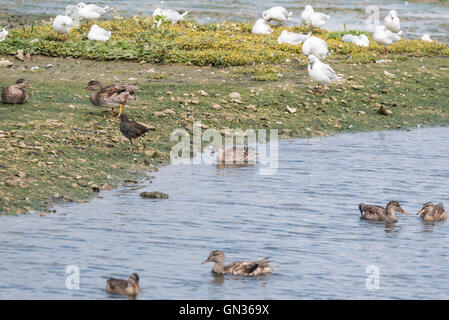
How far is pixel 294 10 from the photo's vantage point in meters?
36.4

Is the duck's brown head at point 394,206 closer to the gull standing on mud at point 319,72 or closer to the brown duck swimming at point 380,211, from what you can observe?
the brown duck swimming at point 380,211

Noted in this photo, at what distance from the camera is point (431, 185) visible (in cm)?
1441

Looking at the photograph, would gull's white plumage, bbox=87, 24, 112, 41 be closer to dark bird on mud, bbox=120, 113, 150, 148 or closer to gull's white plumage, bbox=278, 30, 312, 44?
gull's white plumage, bbox=278, 30, 312, 44

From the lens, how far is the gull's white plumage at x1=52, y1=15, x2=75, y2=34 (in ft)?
71.6

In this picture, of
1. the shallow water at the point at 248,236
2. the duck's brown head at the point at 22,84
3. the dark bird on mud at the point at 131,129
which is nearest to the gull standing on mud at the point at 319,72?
the shallow water at the point at 248,236

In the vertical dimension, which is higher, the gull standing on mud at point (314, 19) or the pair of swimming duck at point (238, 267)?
the gull standing on mud at point (314, 19)

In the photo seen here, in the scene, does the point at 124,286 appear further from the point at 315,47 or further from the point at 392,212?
the point at 315,47

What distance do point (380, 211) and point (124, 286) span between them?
185 inches

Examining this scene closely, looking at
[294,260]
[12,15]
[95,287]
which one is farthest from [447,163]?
[12,15]

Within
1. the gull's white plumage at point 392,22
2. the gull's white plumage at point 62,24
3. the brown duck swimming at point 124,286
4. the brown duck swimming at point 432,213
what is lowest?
the brown duck swimming at point 124,286

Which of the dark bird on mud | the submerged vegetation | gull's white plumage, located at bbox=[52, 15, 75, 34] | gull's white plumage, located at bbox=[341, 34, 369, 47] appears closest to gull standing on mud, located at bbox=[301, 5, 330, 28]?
the submerged vegetation

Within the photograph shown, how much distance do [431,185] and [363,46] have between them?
10600 millimetres

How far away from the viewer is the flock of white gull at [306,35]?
19234 mm

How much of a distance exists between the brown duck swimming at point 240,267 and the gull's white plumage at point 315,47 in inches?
487
